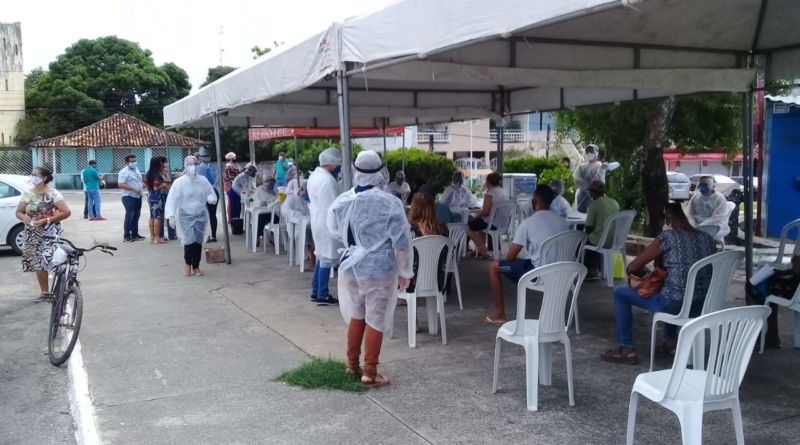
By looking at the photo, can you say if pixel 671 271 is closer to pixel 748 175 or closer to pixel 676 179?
pixel 748 175

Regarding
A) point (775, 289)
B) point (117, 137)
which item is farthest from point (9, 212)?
point (117, 137)

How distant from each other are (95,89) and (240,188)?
36164 mm

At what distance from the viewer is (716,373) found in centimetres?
325

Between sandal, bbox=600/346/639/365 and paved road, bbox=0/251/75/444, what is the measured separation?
374 cm

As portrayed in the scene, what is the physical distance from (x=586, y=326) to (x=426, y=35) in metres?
3.15

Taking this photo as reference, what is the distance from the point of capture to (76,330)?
5.54 m

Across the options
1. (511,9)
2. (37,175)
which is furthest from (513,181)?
(511,9)

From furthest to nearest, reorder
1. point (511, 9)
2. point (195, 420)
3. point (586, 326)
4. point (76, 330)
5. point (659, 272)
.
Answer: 1. point (586, 326)
2. point (76, 330)
3. point (659, 272)
4. point (195, 420)
5. point (511, 9)

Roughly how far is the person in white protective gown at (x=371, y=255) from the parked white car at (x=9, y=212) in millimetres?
9118

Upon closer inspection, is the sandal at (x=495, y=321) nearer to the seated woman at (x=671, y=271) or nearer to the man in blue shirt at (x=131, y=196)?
the seated woman at (x=671, y=271)

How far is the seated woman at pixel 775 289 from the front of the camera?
517 centimetres

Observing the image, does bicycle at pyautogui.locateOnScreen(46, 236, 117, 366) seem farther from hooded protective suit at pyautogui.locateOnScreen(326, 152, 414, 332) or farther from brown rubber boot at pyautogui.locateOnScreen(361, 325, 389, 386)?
brown rubber boot at pyautogui.locateOnScreen(361, 325, 389, 386)

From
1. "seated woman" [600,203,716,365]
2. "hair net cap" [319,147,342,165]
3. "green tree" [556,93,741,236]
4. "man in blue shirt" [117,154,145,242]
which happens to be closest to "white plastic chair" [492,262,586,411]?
"seated woman" [600,203,716,365]

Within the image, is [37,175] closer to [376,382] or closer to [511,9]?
[376,382]
